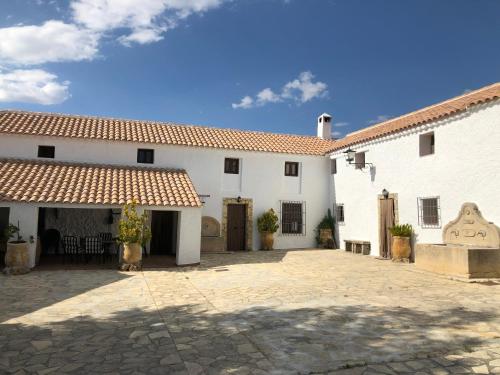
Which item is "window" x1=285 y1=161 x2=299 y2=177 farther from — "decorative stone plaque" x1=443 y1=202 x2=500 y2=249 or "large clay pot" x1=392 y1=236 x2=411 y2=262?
"decorative stone plaque" x1=443 y1=202 x2=500 y2=249

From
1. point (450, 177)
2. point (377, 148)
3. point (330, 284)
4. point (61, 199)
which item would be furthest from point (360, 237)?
point (61, 199)

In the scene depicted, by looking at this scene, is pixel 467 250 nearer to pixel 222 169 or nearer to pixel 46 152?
pixel 222 169

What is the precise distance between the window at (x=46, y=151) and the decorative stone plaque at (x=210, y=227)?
7022 mm

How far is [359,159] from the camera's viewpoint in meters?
16.9

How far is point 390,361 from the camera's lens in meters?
4.46

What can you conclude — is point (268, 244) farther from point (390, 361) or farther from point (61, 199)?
point (390, 361)

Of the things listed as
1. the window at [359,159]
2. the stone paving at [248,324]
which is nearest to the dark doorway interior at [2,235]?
the stone paving at [248,324]

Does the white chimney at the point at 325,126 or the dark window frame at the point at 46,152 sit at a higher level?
the white chimney at the point at 325,126

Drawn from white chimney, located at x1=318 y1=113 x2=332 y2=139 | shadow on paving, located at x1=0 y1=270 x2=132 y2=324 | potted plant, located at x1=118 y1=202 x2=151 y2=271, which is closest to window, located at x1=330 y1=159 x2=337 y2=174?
white chimney, located at x1=318 y1=113 x2=332 y2=139

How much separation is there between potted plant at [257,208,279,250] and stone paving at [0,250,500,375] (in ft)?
22.3

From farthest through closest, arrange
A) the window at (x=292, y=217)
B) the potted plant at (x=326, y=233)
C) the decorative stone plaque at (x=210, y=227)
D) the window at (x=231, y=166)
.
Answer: the window at (x=292, y=217)
the potted plant at (x=326, y=233)
the window at (x=231, y=166)
the decorative stone plaque at (x=210, y=227)

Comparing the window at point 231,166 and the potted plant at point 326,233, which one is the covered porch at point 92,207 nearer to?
the window at point 231,166

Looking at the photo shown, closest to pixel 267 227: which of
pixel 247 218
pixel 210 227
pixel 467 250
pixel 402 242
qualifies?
pixel 247 218

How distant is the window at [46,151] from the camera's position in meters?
15.6
